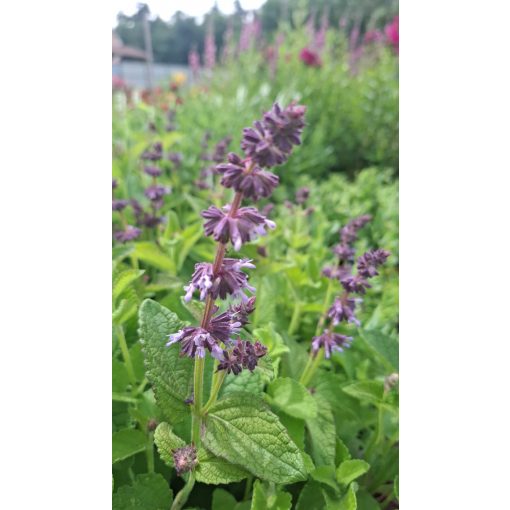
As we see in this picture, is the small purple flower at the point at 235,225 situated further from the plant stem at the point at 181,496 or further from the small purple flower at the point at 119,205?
the small purple flower at the point at 119,205

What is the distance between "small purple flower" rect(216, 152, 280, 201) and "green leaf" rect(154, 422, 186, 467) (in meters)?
0.30

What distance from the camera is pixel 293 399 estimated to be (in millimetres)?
727

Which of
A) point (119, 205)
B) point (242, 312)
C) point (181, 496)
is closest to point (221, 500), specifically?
point (181, 496)

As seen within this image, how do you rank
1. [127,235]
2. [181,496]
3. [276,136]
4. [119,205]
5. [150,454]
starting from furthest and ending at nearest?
1. [119,205]
2. [127,235]
3. [150,454]
4. [181,496]
5. [276,136]

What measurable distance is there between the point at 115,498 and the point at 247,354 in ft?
0.88

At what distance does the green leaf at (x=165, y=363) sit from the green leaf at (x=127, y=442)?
12 cm

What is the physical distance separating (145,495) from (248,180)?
43 cm

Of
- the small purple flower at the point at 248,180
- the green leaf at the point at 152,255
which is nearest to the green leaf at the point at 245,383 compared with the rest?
the small purple flower at the point at 248,180

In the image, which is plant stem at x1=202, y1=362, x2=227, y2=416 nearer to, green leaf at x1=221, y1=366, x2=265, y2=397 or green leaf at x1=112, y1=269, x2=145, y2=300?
green leaf at x1=221, y1=366, x2=265, y2=397

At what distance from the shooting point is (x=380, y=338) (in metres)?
0.88

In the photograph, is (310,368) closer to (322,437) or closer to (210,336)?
(322,437)

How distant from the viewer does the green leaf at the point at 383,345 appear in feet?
2.80
